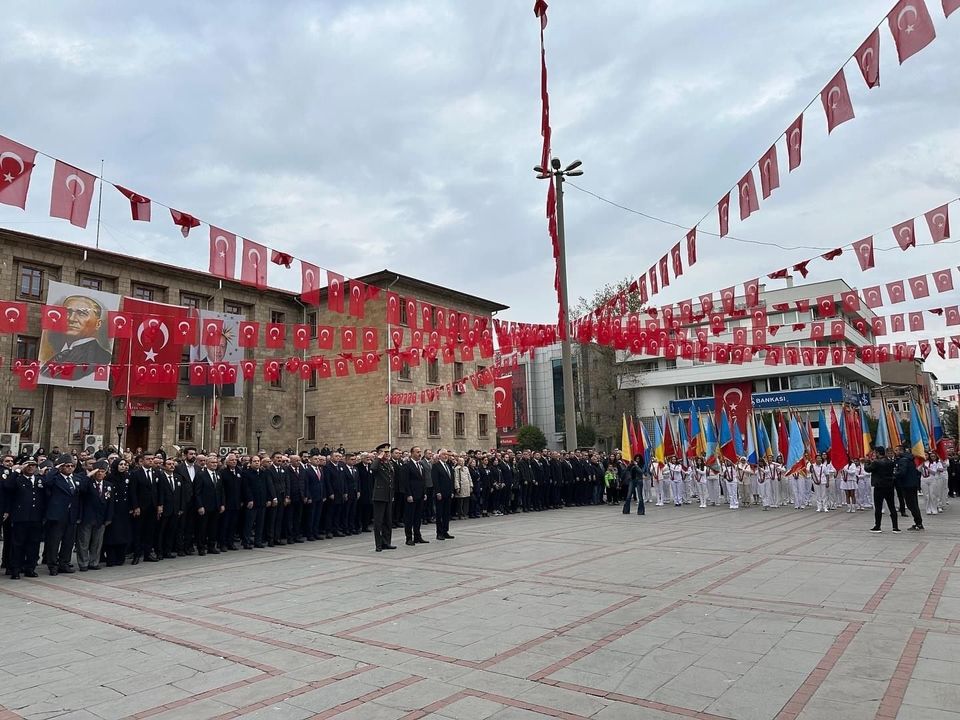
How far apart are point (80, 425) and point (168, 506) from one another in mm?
20344

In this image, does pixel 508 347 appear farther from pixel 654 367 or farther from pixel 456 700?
pixel 654 367

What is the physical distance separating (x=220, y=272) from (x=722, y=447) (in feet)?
59.3

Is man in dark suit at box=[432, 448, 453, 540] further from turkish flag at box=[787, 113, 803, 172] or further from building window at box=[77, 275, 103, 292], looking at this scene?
building window at box=[77, 275, 103, 292]

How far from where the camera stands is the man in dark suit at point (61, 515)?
10367 mm

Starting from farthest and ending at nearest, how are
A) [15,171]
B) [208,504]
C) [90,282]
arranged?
[90,282] < [208,504] < [15,171]

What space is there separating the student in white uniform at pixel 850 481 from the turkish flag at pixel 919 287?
584cm

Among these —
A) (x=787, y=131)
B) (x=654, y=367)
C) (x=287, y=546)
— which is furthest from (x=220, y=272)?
(x=654, y=367)

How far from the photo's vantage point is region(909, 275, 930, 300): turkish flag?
15484mm

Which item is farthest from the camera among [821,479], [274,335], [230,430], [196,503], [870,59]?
[230,430]

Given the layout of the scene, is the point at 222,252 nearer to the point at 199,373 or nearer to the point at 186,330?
the point at 186,330

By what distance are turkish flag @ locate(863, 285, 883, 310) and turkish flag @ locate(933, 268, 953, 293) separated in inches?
48.8

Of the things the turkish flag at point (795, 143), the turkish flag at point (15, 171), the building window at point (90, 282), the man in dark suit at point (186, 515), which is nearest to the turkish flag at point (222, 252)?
the turkish flag at point (15, 171)

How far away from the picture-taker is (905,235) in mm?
12727

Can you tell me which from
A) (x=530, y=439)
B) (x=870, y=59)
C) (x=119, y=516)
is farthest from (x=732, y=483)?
(x=530, y=439)
